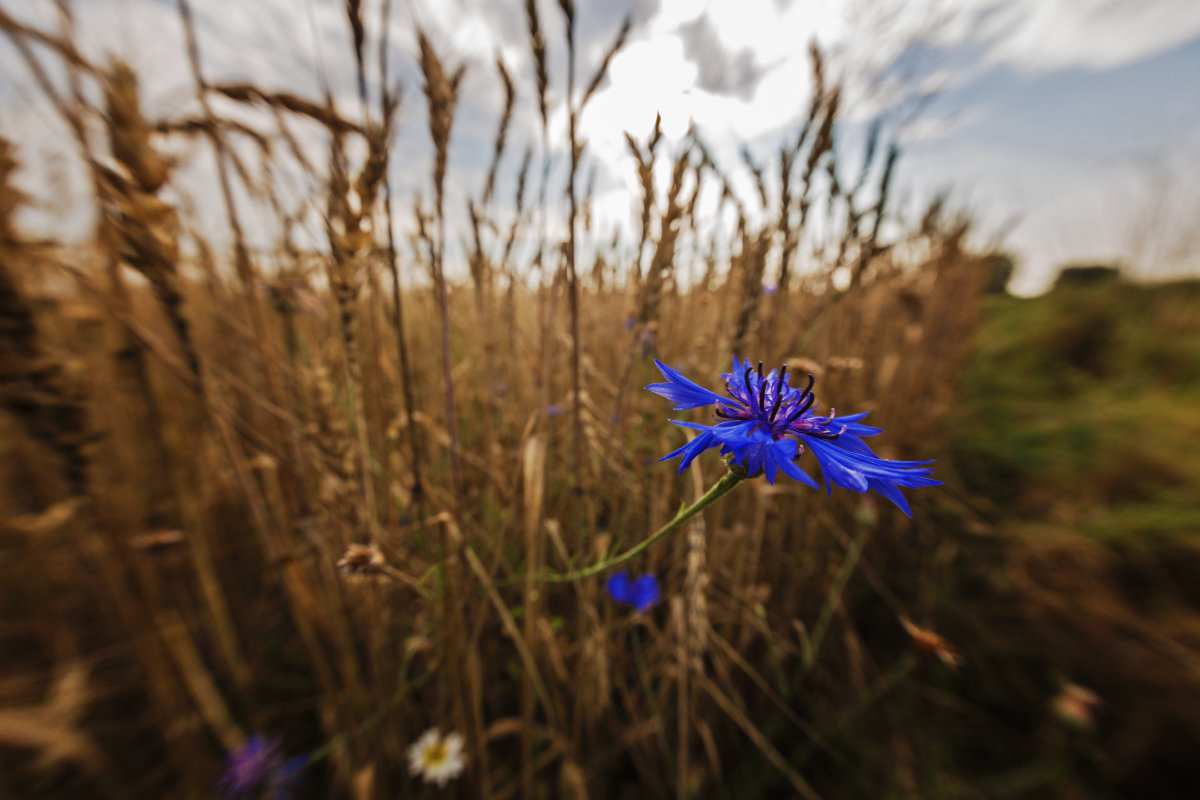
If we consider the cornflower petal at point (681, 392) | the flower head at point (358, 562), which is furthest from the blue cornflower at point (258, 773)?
the cornflower petal at point (681, 392)

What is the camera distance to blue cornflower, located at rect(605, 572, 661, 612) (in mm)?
907

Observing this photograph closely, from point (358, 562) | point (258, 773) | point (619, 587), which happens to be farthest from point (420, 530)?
point (258, 773)

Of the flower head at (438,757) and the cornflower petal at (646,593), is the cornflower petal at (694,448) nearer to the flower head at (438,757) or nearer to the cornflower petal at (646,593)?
the cornflower petal at (646,593)

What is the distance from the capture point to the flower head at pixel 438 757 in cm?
78

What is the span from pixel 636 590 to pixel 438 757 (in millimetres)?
484

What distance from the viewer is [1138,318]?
3211 millimetres

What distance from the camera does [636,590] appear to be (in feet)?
3.14

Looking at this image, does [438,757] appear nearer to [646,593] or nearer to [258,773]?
[258,773]

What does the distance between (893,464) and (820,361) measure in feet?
2.59

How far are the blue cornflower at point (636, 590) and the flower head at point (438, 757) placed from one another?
1.24 feet

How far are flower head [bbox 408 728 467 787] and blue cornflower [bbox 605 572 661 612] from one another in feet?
1.24

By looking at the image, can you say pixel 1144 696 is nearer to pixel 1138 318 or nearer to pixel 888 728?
pixel 888 728

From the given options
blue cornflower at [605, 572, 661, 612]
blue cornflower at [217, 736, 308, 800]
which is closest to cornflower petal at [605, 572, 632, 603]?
blue cornflower at [605, 572, 661, 612]

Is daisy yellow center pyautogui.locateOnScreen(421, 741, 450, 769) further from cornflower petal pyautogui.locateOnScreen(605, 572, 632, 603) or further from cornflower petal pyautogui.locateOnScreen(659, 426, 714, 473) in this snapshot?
cornflower petal pyautogui.locateOnScreen(659, 426, 714, 473)
